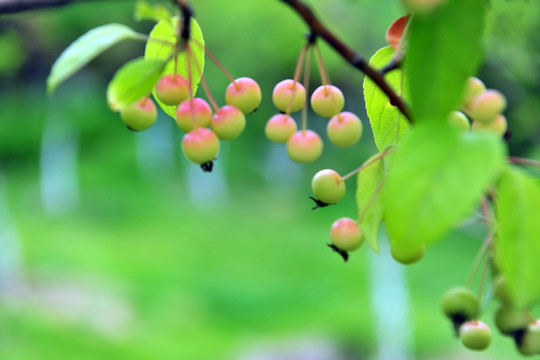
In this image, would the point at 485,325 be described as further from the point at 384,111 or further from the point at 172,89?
the point at 172,89

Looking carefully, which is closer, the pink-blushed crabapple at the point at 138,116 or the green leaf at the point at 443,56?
the green leaf at the point at 443,56

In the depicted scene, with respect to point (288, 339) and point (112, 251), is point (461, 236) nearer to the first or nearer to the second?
point (288, 339)

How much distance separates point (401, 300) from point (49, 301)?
276 cm

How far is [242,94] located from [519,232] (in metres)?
0.22

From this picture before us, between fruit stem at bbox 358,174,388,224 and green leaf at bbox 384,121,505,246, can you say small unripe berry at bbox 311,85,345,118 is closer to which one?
fruit stem at bbox 358,174,388,224

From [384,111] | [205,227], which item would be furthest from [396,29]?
[205,227]

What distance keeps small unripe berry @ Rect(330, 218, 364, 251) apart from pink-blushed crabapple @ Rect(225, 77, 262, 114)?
3.9 inches

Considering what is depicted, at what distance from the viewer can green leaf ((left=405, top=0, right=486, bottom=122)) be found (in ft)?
0.92

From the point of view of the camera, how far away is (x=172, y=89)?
40 centimetres

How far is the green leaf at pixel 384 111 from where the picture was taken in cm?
46

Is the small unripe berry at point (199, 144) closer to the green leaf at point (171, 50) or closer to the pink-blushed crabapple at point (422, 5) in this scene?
the green leaf at point (171, 50)

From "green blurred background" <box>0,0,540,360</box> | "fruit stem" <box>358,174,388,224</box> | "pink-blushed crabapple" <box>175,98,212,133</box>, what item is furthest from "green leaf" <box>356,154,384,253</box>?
"green blurred background" <box>0,0,540,360</box>

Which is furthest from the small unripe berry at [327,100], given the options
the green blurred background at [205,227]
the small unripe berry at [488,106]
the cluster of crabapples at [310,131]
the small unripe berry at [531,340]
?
the green blurred background at [205,227]

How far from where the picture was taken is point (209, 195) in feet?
25.1
